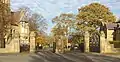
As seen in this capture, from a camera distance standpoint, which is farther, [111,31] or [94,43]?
[111,31]

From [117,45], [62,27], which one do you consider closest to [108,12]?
[62,27]

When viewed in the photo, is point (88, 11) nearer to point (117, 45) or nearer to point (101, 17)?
point (101, 17)

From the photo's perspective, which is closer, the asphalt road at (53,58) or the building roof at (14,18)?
the asphalt road at (53,58)

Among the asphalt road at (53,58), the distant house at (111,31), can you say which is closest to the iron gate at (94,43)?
the asphalt road at (53,58)

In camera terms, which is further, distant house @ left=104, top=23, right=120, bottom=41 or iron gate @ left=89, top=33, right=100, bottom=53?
distant house @ left=104, top=23, right=120, bottom=41

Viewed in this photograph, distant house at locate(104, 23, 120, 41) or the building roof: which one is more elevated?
the building roof

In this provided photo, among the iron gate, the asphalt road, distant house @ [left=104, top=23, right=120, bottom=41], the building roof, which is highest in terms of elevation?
the building roof

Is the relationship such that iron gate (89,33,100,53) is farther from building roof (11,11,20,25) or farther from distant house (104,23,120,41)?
distant house (104,23,120,41)

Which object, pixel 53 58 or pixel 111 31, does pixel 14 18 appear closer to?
pixel 111 31

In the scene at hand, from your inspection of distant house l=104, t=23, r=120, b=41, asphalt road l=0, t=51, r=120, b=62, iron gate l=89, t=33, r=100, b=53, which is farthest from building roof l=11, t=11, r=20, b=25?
distant house l=104, t=23, r=120, b=41

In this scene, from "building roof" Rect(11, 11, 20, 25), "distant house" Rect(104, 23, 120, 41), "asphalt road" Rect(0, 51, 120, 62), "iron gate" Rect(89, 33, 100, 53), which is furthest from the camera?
"distant house" Rect(104, 23, 120, 41)

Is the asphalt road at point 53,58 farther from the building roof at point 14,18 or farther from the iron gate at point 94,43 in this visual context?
the iron gate at point 94,43

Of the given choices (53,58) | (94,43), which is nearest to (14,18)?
(94,43)

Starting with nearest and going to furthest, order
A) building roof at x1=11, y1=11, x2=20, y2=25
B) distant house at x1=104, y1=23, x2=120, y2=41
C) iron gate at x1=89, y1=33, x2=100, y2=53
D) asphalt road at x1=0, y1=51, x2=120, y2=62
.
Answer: asphalt road at x1=0, y1=51, x2=120, y2=62 → building roof at x1=11, y1=11, x2=20, y2=25 → iron gate at x1=89, y1=33, x2=100, y2=53 → distant house at x1=104, y1=23, x2=120, y2=41
